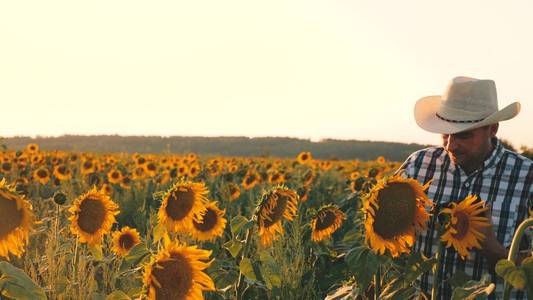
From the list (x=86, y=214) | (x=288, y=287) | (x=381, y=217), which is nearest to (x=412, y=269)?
(x=381, y=217)

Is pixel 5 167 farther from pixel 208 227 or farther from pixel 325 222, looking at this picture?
pixel 325 222

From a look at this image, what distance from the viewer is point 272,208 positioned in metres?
3.22

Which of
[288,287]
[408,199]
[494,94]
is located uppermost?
[494,94]

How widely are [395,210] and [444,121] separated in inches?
62.1

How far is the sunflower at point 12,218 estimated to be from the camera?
7.26 feet

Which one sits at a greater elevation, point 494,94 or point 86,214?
point 494,94

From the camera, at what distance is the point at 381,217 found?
2.38m

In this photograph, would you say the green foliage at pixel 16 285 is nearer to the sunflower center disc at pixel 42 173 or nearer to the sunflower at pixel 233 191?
the sunflower at pixel 233 191

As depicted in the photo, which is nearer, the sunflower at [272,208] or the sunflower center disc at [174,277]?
the sunflower center disc at [174,277]

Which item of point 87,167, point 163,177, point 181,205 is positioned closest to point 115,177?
point 163,177

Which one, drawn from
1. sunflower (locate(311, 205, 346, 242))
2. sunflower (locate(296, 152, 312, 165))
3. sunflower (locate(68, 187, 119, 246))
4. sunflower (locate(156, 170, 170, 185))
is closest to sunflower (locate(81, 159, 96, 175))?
sunflower (locate(156, 170, 170, 185))

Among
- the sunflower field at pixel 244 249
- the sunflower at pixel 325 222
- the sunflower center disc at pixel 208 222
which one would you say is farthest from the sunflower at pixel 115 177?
the sunflower at pixel 325 222

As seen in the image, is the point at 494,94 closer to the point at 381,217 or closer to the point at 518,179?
the point at 518,179

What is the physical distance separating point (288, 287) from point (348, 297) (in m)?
2.01
